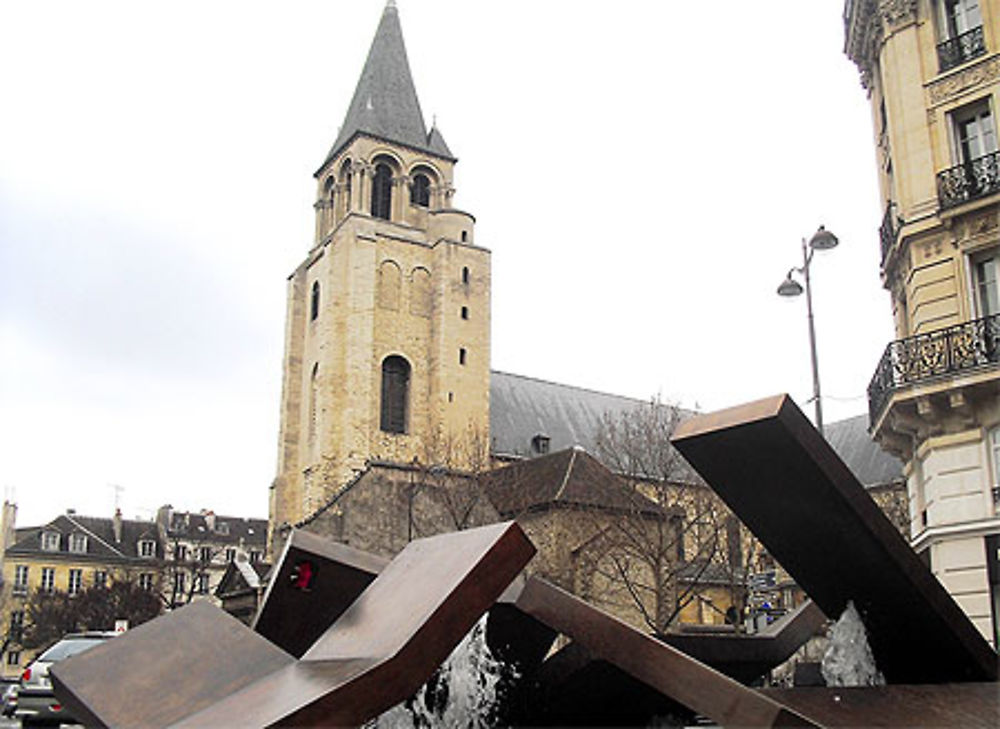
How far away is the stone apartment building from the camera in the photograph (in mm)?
73500

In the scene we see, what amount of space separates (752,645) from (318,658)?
13.0 feet

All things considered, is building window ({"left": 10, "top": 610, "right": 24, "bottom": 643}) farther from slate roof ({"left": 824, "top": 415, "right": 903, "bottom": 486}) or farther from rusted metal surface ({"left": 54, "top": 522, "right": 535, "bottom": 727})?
rusted metal surface ({"left": 54, "top": 522, "right": 535, "bottom": 727})

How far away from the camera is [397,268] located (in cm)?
5547

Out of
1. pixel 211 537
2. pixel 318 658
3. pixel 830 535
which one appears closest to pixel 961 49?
pixel 830 535

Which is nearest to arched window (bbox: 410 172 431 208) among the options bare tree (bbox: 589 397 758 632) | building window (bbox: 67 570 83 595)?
bare tree (bbox: 589 397 758 632)

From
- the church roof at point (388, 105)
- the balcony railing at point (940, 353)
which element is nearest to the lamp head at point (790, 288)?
the balcony railing at point (940, 353)

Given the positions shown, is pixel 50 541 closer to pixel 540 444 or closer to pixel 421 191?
pixel 421 191

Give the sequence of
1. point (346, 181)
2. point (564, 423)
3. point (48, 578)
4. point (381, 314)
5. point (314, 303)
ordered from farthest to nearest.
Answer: point (48, 578) < point (564, 423) < point (346, 181) < point (314, 303) < point (381, 314)

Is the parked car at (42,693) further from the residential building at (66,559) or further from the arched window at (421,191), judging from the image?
the residential building at (66,559)

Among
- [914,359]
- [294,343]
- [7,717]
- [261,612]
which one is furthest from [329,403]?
[261,612]

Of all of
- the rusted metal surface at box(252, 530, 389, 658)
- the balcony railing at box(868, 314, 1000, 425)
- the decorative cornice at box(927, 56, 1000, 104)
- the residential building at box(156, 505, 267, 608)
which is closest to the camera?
the rusted metal surface at box(252, 530, 389, 658)

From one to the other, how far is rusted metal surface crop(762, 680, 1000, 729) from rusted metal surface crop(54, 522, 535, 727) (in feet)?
6.06

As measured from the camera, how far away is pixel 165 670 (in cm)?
591

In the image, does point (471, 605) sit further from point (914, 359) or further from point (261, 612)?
point (914, 359)
